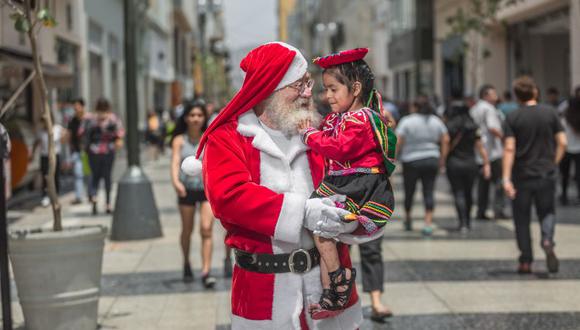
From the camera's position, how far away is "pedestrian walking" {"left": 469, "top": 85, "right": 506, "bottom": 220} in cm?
1229

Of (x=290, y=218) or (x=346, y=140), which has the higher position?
(x=346, y=140)

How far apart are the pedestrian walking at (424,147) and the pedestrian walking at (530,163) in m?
2.79

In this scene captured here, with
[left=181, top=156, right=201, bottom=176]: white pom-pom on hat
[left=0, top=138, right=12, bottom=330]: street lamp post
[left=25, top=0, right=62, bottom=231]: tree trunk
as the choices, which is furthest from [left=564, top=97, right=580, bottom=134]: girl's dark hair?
[left=181, top=156, right=201, bottom=176]: white pom-pom on hat

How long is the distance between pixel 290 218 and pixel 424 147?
783 centimetres

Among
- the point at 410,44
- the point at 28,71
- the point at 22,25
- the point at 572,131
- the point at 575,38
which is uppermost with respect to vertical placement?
the point at 410,44

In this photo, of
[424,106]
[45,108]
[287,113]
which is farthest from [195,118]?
[287,113]

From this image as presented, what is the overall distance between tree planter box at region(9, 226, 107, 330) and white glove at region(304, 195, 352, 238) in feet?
9.25

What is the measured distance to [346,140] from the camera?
347 centimetres

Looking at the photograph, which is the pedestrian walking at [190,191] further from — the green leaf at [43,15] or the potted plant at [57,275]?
the green leaf at [43,15]

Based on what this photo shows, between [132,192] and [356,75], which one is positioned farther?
[132,192]

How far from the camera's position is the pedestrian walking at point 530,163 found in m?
8.05

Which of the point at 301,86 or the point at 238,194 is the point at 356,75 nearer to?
the point at 301,86

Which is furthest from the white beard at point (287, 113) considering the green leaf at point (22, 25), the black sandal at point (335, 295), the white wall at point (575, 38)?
the white wall at point (575, 38)

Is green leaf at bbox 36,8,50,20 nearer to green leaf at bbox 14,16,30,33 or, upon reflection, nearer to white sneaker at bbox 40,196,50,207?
green leaf at bbox 14,16,30,33
